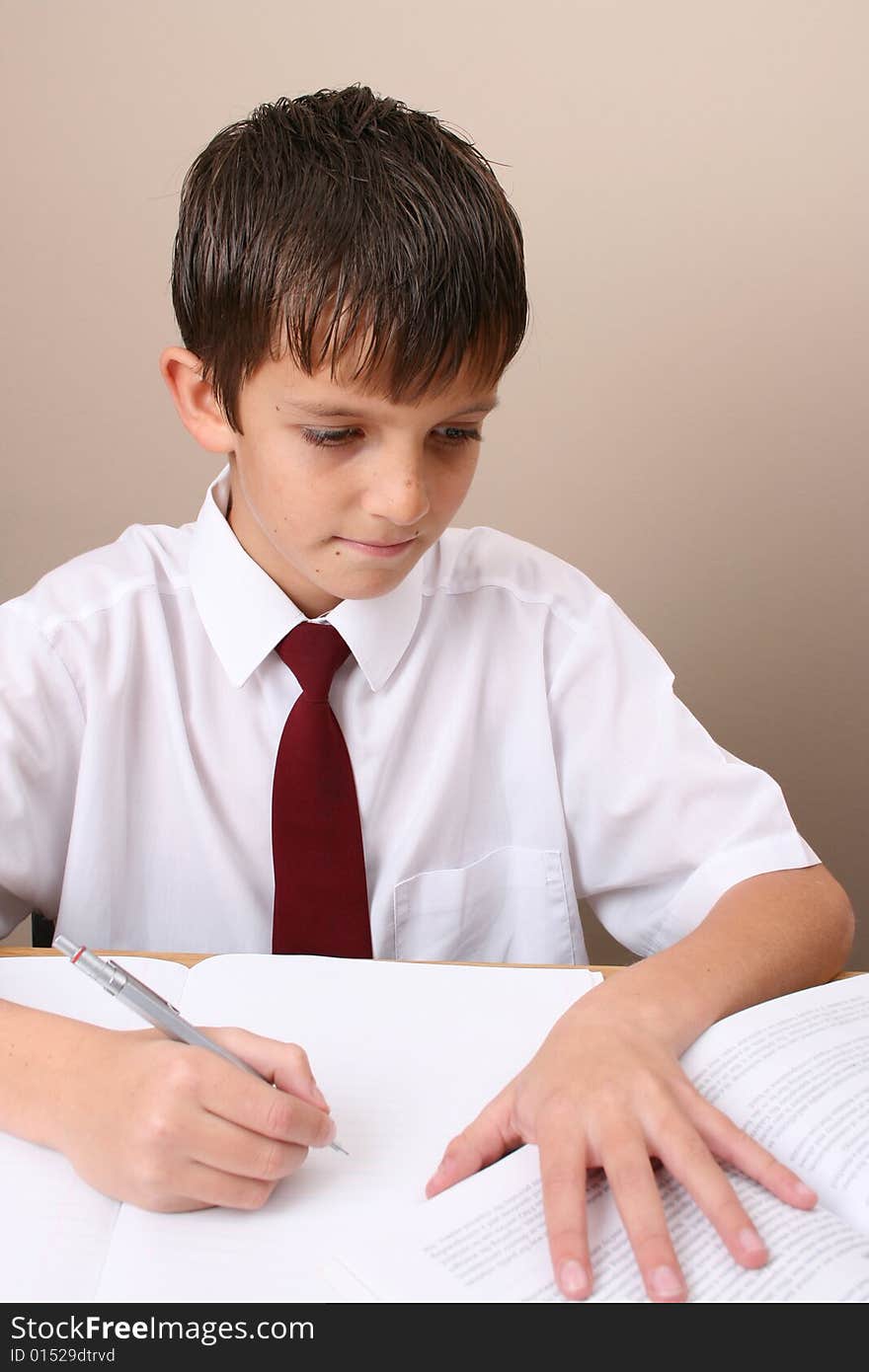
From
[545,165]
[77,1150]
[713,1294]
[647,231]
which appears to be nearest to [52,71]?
[545,165]

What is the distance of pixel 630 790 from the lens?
108cm

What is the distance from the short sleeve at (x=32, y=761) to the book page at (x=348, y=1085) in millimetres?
231

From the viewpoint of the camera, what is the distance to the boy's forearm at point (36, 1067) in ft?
2.25

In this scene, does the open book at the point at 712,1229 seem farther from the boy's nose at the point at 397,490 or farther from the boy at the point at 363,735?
the boy's nose at the point at 397,490

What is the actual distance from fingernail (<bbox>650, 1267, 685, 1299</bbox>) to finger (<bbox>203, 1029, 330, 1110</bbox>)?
0.19m

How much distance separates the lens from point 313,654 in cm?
103

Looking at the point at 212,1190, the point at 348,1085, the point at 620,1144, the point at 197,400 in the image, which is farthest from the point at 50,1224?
the point at 197,400

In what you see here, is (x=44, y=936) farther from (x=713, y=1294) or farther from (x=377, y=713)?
(x=713, y=1294)

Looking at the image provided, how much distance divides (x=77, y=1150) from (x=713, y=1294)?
33cm

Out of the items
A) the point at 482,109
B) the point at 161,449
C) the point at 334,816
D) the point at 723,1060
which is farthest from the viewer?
the point at 161,449

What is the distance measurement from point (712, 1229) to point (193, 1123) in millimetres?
262

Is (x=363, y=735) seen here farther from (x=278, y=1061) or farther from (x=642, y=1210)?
(x=642, y=1210)

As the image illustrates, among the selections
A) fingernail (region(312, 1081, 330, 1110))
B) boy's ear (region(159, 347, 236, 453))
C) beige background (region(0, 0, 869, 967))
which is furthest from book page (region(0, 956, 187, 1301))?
beige background (region(0, 0, 869, 967))

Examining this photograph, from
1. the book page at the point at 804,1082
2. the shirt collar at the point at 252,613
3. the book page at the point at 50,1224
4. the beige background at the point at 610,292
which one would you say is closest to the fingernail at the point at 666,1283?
the book page at the point at 804,1082
